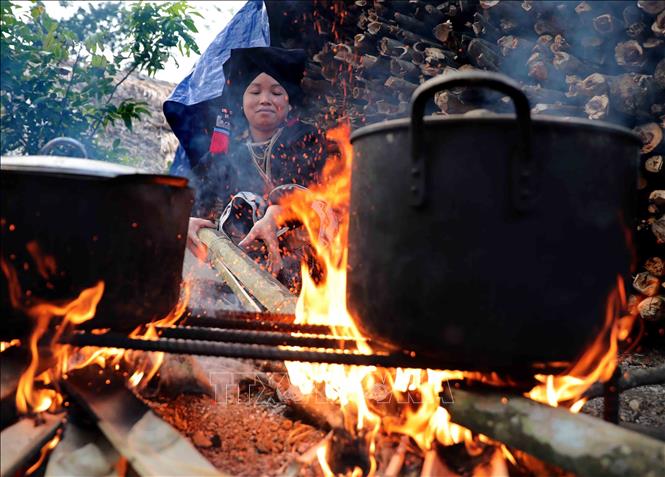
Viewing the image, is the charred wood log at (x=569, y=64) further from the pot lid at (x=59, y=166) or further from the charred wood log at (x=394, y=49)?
the pot lid at (x=59, y=166)

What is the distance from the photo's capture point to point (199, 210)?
5227 millimetres

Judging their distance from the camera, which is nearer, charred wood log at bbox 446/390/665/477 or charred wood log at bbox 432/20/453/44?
charred wood log at bbox 446/390/665/477

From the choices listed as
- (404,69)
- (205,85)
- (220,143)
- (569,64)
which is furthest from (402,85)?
(205,85)

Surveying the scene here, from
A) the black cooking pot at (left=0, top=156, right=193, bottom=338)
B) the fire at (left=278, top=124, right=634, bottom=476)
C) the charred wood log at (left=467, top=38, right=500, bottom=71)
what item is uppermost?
the charred wood log at (left=467, top=38, right=500, bottom=71)

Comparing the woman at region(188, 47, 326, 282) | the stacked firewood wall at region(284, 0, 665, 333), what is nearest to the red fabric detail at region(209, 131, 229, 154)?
the woman at region(188, 47, 326, 282)

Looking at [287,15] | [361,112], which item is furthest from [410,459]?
[287,15]

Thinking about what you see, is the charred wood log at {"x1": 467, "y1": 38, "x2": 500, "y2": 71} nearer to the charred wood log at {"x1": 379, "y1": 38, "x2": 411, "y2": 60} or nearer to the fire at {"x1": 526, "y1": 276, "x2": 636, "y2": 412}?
the charred wood log at {"x1": 379, "y1": 38, "x2": 411, "y2": 60}

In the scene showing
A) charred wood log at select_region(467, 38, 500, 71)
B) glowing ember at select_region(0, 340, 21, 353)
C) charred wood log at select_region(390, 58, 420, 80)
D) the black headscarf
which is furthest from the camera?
the black headscarf

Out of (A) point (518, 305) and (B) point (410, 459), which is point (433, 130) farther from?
(B) point (410, 459)

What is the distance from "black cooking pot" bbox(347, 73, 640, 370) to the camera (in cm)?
137

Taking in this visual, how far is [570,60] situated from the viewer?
2.76 meters

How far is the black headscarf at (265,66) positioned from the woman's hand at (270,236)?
1.47m

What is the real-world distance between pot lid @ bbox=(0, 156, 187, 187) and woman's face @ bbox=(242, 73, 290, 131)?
295 centimetres

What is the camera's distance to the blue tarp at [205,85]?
213 inches
